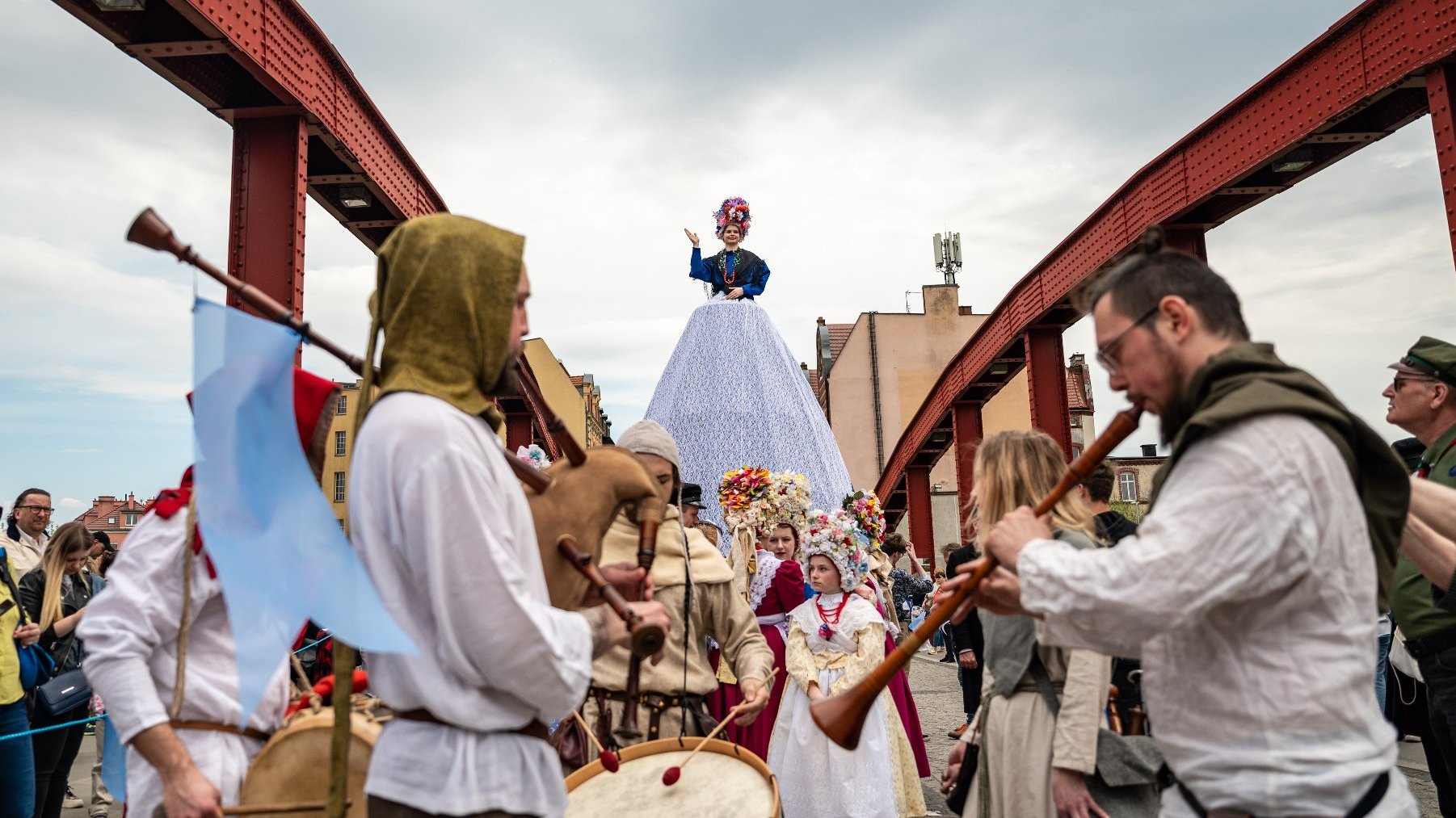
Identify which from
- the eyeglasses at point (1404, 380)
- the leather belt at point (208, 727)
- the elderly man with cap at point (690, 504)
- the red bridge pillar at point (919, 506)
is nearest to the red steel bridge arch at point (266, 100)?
the elderly man with cap at point (690, 504)

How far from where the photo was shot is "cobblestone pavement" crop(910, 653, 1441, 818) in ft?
18.5

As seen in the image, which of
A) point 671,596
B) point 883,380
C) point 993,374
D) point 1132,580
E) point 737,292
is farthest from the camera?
point 883,380

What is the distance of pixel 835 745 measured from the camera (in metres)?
5.36

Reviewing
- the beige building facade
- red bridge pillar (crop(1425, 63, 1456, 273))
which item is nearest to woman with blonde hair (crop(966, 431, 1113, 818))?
red bridge pillar (crop(1425, 63, 1456, 273))

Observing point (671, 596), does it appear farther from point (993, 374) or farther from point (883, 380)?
point (883, 380)

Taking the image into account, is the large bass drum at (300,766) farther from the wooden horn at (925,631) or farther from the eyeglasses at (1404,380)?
the eyeglasses at (1404,380)

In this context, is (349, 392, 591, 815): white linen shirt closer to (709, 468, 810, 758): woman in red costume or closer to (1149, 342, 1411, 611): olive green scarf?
(1149, 342, 1411, 611): olive green scarf

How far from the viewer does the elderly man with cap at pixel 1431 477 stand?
11.1 ft

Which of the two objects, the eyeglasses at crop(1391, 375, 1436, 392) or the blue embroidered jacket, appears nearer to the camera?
the eyeglasses at crop(1391, 375, 1436, 392)

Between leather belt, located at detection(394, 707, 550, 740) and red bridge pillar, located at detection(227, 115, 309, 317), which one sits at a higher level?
red bridge pillar, located at detection(227, 115, 309, 317)

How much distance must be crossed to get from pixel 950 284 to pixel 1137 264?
36.0 metres

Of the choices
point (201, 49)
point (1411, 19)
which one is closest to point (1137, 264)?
point (201, 49)

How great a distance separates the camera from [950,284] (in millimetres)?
36969

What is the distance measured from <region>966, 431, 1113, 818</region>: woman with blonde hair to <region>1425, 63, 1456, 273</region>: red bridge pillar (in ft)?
10.9
